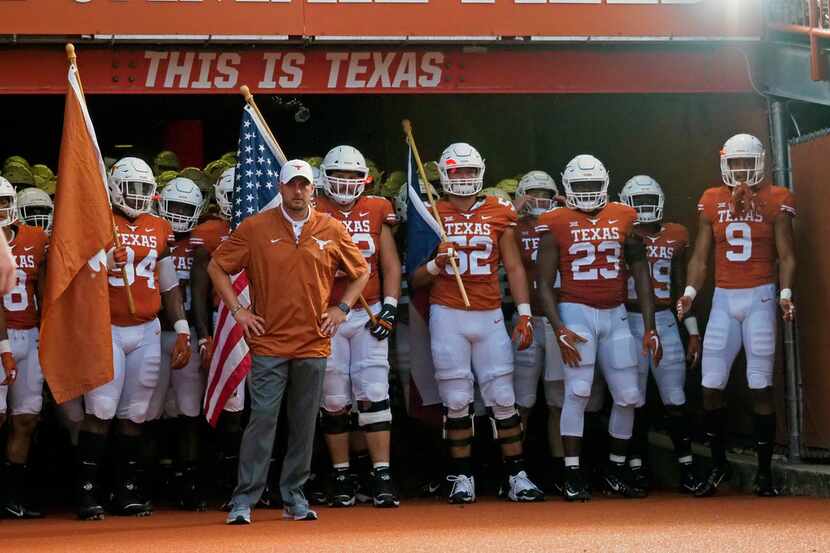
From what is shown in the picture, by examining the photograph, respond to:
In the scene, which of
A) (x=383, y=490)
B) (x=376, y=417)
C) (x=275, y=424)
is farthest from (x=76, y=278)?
(x=383, y=490)

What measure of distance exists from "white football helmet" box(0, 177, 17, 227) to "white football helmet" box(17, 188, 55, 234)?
0.64 m

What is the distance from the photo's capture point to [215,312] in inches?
445

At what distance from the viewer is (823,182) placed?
11.1 m

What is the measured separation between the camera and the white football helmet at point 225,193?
11.5 m

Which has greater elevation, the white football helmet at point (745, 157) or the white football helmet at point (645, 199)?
the white football helmet at point (745, 157)

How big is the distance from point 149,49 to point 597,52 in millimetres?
3367

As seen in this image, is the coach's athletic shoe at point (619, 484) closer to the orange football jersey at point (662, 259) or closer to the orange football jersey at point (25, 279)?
the orange football jersey at point (662, 259)

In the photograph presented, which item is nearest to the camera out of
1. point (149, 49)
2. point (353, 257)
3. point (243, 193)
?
point (353, 257)

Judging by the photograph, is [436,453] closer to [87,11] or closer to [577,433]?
[577,433]

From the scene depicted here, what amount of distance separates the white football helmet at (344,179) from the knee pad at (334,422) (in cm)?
147

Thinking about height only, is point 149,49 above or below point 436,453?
above

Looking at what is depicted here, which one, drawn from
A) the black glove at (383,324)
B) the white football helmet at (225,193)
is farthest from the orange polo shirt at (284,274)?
the white football helmet at (225,193)

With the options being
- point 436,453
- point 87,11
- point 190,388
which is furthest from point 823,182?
point 87,11

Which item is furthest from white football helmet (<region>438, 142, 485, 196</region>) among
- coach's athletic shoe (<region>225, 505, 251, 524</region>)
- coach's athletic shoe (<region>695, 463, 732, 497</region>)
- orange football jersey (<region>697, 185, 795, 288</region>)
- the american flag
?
coach's athletic shoe (<region>225, 505, 251, 524</region>)
